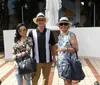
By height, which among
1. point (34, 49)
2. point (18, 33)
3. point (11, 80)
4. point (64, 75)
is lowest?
point (11, 80)

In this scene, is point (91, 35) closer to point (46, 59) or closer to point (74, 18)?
point (46, 59)

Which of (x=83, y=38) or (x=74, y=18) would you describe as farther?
(x=74, y=18)

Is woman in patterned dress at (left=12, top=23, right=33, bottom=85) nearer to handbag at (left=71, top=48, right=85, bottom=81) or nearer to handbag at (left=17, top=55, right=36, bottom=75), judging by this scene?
handbag at (left=17, top=55, right=36, bottom=75)

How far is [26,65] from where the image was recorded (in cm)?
434

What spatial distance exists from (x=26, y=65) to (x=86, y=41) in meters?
6.97

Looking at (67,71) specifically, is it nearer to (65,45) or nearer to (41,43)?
(65,45)

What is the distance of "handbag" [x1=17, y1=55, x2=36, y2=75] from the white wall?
6631 millimetres

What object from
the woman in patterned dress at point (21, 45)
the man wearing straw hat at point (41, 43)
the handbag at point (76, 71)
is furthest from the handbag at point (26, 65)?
the handbag at point (76, 71)

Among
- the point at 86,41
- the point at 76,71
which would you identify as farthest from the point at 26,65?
the point at 86,41

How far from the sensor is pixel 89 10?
28.4 metres

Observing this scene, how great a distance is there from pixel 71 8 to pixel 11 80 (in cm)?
2267

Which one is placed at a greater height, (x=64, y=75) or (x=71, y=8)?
(x=71, y=8)

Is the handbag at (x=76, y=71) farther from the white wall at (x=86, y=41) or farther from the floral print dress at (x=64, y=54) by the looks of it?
the white wall at (x=86, y=41)

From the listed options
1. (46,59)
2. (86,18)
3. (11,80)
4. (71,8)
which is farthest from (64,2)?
(46,59)
